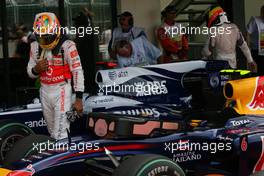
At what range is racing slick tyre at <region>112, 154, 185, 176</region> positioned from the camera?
13.7 ft

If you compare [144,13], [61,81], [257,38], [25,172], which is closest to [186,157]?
[25,172]

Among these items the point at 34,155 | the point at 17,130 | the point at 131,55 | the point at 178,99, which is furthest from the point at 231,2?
the point at 34,155

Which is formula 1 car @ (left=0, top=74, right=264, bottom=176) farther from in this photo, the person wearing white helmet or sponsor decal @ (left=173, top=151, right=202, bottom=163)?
the person wearing white helmet

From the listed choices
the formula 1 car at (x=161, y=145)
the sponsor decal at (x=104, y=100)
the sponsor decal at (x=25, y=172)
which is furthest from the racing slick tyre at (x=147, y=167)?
the sponsor decal at (x=104, y=100)

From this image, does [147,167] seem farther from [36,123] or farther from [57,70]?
[36,123]

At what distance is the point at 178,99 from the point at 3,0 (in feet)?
14.3

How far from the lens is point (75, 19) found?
1048cm

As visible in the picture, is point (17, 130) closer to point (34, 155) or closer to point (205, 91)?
point (34, 155)

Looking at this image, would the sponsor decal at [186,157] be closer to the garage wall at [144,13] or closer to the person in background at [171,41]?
the person in background at [171,41]

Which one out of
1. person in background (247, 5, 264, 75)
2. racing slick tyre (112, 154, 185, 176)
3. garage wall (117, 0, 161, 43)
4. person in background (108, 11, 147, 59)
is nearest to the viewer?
racing slick tyre (112, 154, 185, 176)

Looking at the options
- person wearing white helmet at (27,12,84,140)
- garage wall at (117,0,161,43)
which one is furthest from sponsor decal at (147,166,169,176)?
garage wall at (117,0,161,43)

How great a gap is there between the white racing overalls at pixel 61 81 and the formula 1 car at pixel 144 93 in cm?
51

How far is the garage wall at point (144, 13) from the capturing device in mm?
10703

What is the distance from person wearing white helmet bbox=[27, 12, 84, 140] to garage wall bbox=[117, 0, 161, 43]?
15.4 feet
